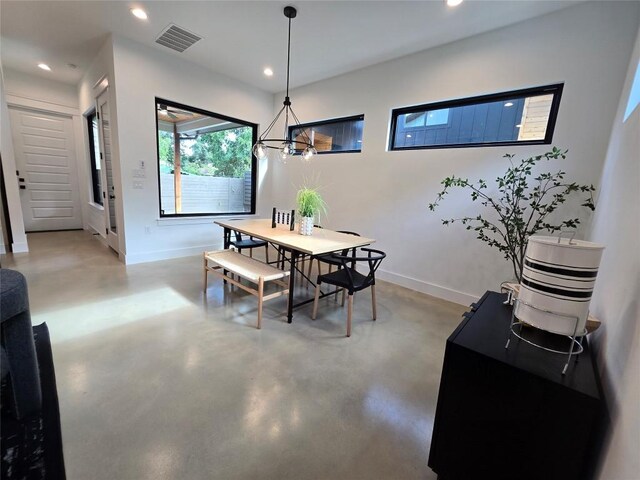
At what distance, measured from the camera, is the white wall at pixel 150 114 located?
140 inches

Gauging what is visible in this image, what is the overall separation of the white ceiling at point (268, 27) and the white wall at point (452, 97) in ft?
0.67

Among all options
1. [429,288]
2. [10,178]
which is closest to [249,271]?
[429,288]

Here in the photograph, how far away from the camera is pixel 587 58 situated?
234 cm

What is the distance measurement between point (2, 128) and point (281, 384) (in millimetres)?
5242

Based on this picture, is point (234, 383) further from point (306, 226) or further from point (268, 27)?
point (268, 27)

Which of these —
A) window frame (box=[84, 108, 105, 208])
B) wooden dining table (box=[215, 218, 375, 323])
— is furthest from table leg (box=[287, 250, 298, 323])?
window frame (box=[84, 108, 105, 208])

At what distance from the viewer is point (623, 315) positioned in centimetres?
94

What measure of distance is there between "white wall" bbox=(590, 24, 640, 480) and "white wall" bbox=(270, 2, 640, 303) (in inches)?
46.9

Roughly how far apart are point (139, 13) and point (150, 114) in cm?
119

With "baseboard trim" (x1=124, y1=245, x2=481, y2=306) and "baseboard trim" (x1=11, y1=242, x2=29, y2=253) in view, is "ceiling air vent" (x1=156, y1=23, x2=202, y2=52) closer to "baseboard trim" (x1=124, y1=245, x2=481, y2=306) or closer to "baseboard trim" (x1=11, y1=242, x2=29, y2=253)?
"baseboard trim" (x1=124, y1=245, x2=481, y2=306)

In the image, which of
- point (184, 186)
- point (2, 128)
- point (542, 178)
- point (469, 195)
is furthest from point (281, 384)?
point (2, 128)

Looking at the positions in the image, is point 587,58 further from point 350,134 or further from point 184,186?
point 184,186

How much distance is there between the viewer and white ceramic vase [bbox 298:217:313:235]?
293cm

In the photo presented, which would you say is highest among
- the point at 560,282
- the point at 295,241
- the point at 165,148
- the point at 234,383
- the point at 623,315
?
the point at 165,148
